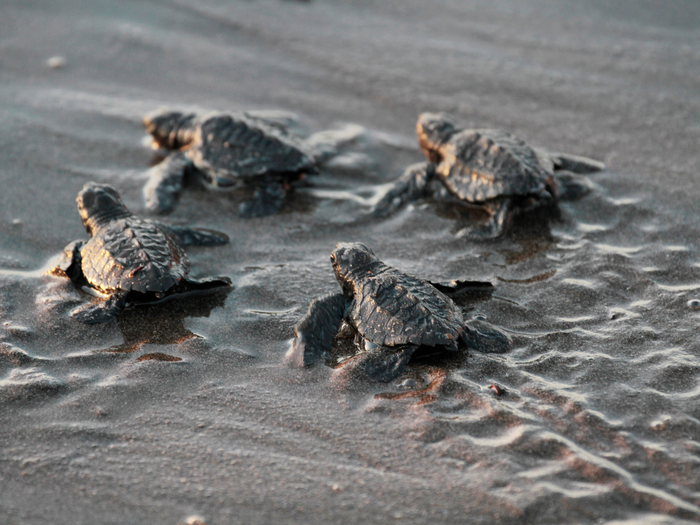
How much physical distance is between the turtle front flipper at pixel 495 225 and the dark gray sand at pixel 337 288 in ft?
0.31

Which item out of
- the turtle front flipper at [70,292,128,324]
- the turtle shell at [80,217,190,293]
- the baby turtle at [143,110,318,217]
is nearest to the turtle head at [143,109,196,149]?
the baby turtle at [143,110,318,217]

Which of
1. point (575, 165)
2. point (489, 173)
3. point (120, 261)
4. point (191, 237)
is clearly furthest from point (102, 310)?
point (575, 165)

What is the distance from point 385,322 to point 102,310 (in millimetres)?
1661

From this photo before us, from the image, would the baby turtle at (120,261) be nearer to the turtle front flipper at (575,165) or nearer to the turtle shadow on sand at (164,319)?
the turtle shadow on sand at (164,319)

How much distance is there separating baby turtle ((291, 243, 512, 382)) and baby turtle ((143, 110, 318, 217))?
149 cm

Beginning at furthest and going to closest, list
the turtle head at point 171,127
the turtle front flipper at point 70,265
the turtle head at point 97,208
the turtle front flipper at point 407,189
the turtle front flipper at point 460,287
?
the turtle head at point 171,127, the turtle front flipper at point 407,189, the turtle head at point 97,208, the turtle front flipper at point 70,265, the turtle front flipper at point 460,287

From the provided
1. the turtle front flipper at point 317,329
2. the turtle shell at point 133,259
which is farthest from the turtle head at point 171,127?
the turtle front flipper at point 317,329

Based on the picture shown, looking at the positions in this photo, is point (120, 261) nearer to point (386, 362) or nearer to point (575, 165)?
point (386, 362)

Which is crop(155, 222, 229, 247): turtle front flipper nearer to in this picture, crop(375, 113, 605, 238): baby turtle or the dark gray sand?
the dark gray sand

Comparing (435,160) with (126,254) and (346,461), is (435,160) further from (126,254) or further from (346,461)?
(346,461)

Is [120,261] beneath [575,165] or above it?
beneath

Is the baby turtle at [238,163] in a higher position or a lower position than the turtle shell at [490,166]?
lower

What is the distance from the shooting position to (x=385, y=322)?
3.15m

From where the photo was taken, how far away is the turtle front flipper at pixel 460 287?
11.8ft
